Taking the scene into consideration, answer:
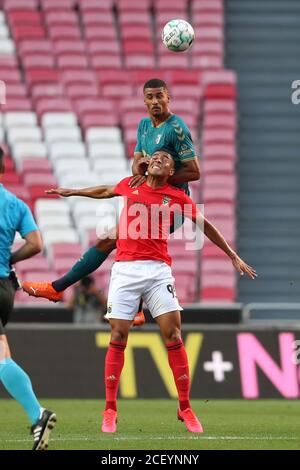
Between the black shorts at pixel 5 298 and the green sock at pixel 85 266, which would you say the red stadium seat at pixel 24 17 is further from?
the black shorts at pixel 5 298

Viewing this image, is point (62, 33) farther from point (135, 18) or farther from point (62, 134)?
point (62, 134)

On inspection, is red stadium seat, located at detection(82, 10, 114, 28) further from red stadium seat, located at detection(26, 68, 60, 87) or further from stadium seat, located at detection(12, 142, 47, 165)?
stadium seat, located at detection(12, 142, 47, 165)

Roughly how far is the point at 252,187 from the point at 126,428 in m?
9.83

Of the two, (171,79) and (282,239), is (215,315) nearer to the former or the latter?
(282,239)

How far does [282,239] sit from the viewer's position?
18.4m

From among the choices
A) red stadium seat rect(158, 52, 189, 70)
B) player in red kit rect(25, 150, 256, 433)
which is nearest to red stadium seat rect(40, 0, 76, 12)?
red stadium seat rect(158, 52, 189, 70)

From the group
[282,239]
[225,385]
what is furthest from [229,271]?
[225,385]

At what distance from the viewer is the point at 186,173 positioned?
938 cm

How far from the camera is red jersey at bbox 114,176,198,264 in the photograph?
9.07m

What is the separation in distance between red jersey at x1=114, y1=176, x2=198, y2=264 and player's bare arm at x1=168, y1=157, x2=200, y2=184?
0.66 feet

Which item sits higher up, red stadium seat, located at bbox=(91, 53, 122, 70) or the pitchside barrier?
red stadium seat, located at bbox=(91, 53, 122, 70)

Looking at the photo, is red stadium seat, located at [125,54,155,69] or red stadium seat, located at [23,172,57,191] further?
red stadium seat, located at [125,54,155,69]

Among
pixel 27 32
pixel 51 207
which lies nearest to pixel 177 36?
pixel 51 207

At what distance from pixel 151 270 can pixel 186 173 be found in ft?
2.54
